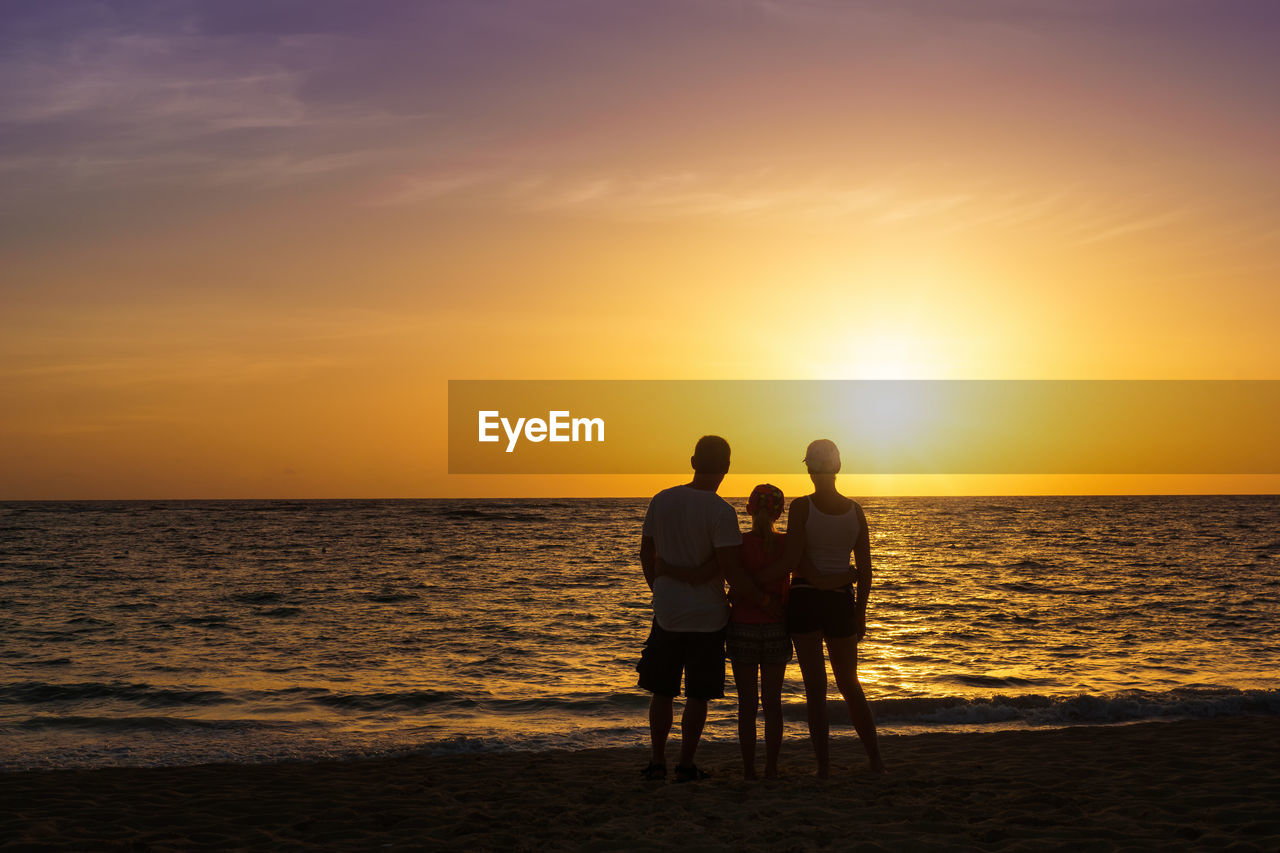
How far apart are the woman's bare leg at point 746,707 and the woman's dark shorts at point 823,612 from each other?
47 centimetres

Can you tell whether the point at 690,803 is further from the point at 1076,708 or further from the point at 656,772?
the point at 1076,708

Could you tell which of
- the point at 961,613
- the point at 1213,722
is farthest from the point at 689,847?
the point at 961,613

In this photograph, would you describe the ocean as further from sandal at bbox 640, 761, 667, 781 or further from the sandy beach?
sandal at bbox 640, 761, 667, 781

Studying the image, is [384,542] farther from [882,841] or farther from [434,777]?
[882,841]

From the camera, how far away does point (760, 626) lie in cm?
612

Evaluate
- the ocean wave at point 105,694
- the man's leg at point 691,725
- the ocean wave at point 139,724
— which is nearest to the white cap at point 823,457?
the man's leg at point 691,725

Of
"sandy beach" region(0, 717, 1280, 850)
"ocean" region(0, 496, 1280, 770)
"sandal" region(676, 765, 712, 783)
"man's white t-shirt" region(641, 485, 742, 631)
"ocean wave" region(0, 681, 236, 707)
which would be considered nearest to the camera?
"sandy beach" region(0, 717, 1280, 850)

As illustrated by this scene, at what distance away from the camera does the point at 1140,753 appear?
800 cm

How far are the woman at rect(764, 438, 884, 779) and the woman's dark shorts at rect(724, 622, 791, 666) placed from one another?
0.10 metres

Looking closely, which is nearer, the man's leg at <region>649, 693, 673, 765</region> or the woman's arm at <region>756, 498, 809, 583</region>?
the woman's arm at <region>756, 498, 809, 583</region>

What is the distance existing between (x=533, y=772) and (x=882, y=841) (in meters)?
3.60

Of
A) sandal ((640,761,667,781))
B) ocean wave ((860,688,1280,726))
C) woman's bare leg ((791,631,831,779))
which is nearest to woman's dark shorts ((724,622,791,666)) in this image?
woman's bare leg ((791,631,831,779))

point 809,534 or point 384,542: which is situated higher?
point 809,534

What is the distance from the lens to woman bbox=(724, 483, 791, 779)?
6.00 m
